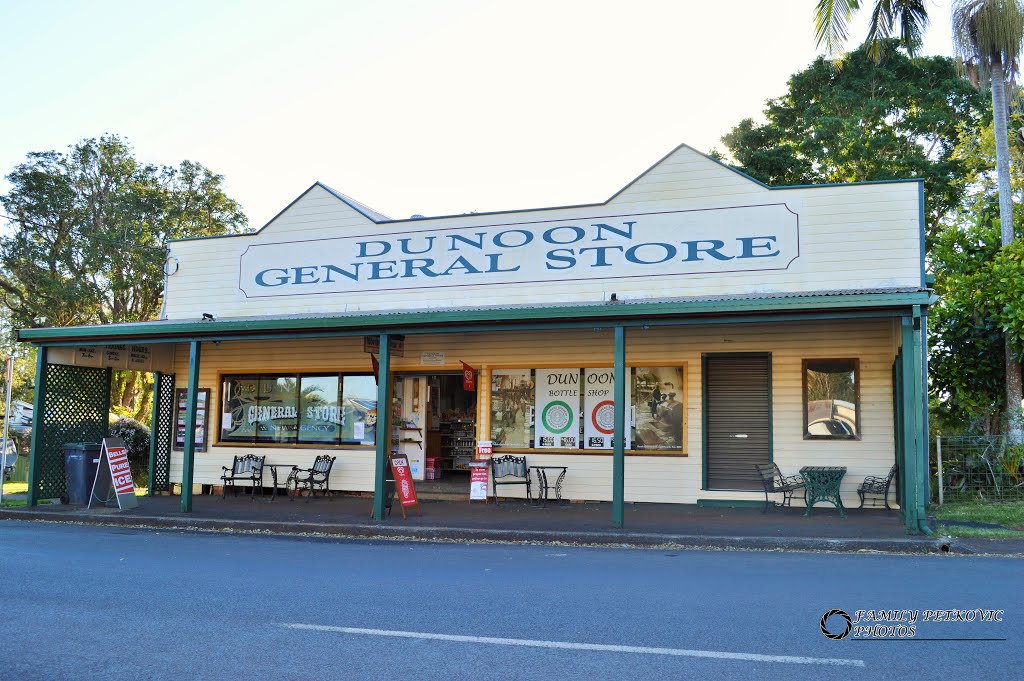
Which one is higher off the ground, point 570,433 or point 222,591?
point 570,433

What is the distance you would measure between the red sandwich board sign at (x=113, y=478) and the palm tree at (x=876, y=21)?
15900 mm

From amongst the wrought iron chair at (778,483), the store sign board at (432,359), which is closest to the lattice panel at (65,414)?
the store sign board at (432,359)

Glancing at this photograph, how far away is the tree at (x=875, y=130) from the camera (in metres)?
26.2

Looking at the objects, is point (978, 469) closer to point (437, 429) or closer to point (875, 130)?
point (437, 429)

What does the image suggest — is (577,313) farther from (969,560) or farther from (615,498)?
(969,560)

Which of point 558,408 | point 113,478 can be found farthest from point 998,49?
point 113,478

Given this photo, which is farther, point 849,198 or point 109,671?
point 849,198

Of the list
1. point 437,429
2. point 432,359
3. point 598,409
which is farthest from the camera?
point 437,429

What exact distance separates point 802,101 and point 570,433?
19.5 m

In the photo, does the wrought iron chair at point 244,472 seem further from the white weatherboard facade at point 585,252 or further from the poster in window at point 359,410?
the white weatherboard facade at point 585,252

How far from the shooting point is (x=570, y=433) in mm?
14820

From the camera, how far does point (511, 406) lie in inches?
599

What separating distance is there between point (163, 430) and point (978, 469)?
15.2m

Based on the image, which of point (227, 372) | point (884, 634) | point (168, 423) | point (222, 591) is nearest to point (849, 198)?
point (884, 634)
